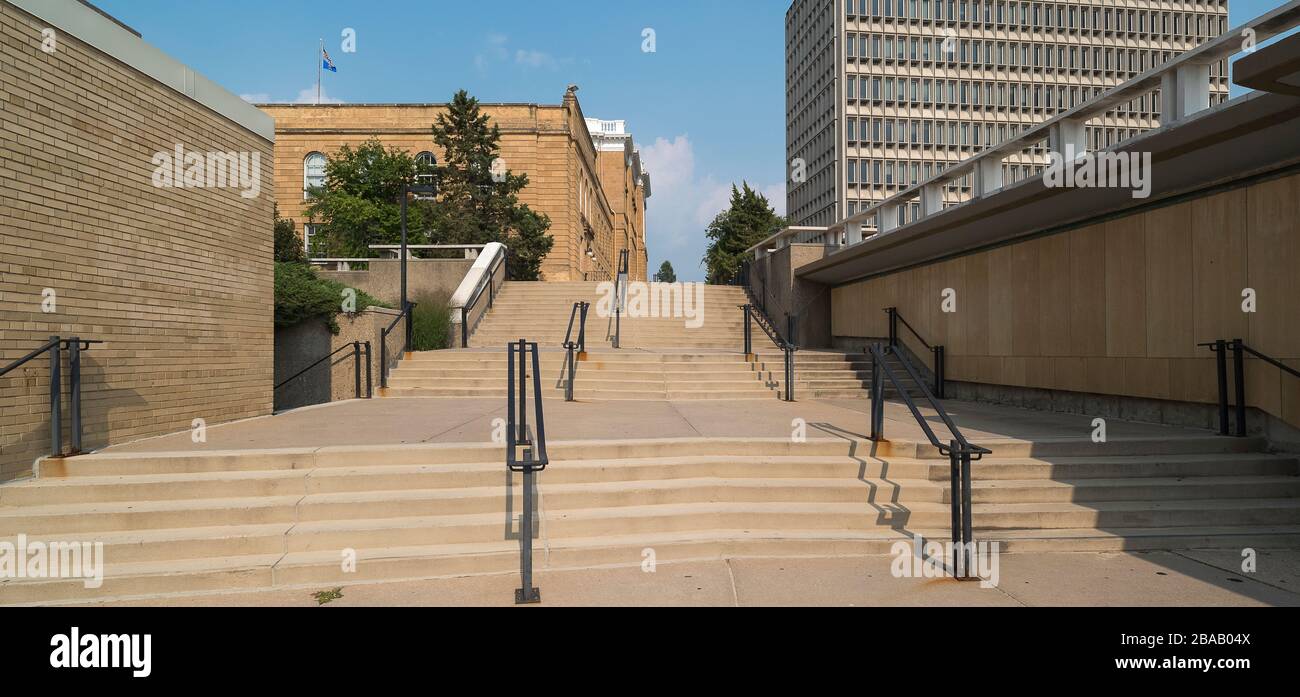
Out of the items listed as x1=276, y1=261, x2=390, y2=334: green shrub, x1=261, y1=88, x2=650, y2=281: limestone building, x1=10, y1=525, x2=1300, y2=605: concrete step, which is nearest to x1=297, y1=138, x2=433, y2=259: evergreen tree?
x1=261, y1=88, x2=650, y2=281: limestone building

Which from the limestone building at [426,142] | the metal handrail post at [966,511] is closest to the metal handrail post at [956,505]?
the metal handrail post at [966,511]

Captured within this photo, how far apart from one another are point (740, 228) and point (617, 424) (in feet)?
119

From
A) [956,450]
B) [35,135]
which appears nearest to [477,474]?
[956,450]

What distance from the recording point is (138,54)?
7.09 m

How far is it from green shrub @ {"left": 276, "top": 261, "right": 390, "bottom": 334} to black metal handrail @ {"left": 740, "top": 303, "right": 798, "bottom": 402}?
698 cm

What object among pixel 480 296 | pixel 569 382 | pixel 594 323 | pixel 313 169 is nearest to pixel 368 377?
pixel 569 382

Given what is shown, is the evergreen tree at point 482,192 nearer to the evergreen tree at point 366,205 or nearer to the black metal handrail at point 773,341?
the evergreen tree at point 366,205

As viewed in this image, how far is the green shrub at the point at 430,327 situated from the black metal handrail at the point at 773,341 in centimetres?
641

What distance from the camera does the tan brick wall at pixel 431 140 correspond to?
4050 centimetres

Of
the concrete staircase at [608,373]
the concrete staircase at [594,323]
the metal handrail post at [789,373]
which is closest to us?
the metal handrail post at [789,373]

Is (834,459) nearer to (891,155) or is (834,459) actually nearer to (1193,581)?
(1193,581)

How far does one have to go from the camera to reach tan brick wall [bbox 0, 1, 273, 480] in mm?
5789

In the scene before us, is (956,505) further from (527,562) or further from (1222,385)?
(1222,385)
